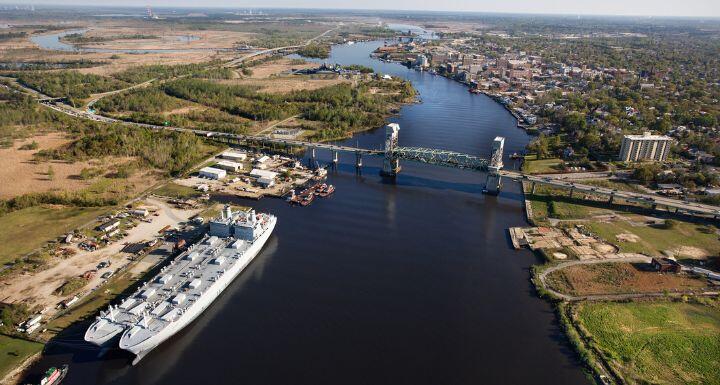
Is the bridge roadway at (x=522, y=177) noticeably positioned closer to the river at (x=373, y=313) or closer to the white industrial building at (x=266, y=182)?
the river at (x=373, y=313)

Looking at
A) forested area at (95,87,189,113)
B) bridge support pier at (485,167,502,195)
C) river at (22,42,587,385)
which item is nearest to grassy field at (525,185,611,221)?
river at (22,42,587,385)

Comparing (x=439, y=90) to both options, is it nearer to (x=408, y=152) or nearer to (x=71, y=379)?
(x=408, y=152)

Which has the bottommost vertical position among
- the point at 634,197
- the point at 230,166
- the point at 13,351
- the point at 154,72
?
the point at 13,351

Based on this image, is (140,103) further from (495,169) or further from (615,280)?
→ (615,280)

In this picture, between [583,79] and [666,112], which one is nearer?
[666,112]

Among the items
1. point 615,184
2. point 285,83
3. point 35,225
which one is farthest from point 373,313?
point 285,83

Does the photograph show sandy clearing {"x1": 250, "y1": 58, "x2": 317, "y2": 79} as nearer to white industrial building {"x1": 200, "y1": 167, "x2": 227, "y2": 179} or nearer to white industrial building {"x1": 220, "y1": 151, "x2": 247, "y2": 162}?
white industrial building {"x1": 220, "y1": 151, "x2": 247, "y2": 162}

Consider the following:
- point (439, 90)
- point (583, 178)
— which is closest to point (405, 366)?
point (583, 178)
